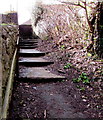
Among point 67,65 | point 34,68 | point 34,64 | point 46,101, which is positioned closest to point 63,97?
point 46,101

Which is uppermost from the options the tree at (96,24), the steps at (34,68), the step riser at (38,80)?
the tree at (96,24)

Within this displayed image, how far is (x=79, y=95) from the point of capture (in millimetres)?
2584

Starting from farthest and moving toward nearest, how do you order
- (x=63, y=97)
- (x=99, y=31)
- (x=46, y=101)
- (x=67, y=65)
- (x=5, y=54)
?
(x=67, y=65) < (x=99, y=31) < (x=63, y=97) < (x=46, y=101) < (x=5, y=54)

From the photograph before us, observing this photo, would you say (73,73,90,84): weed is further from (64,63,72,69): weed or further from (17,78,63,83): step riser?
(64,63,72,69): weed

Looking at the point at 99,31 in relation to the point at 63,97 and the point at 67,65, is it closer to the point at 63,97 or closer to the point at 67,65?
the point at 67,65

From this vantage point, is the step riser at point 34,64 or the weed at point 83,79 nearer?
the weed at point 83,79

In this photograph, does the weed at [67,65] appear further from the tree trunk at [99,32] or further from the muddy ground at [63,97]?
the tree trunk at [99,32]

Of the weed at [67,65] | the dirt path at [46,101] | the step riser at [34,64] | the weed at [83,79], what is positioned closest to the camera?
the dirt path at [46,101]

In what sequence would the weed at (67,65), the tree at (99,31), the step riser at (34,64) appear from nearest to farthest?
the tree at (99,31)
the weed at (67,65)
the step riser at (34,64)

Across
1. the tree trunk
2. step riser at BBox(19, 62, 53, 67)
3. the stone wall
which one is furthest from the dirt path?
the tree trunk

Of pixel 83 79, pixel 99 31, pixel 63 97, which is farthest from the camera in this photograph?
pixel 99 31

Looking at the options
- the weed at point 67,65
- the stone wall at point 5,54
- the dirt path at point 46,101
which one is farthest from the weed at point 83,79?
the stone wall at point 5,54

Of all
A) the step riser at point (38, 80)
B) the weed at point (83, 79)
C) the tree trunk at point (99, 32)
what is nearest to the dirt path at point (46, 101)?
the step riser at point (38, 80)

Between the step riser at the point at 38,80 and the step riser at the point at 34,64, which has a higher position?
the step riser at the point at 34,64
